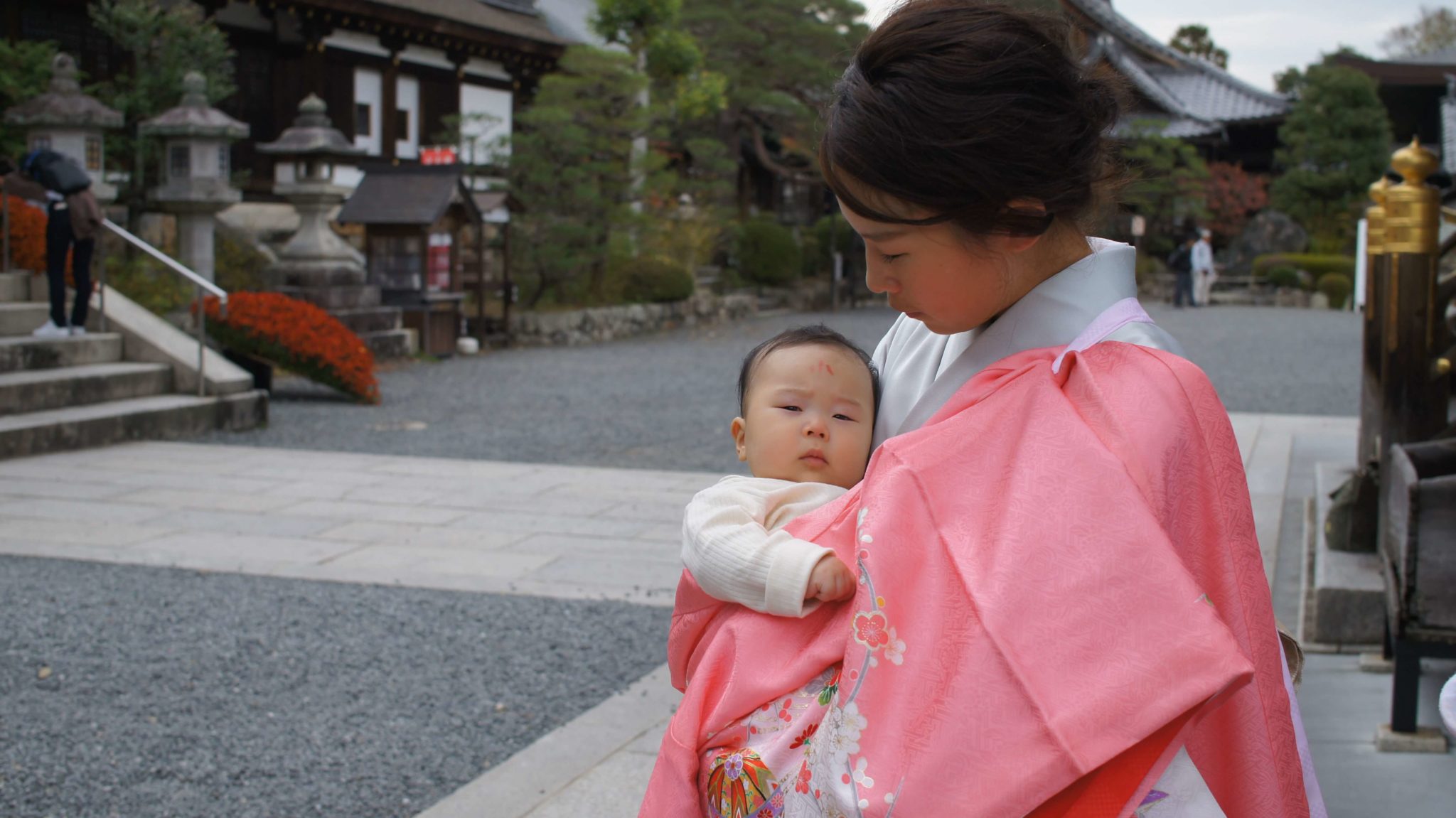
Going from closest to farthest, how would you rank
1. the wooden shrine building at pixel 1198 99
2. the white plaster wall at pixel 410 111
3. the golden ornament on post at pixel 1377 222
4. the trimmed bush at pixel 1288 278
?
the golden ornament on post at pixel 1377 222
the white plaster wall at pixel 410 111
the trimmed bush at pixel 1288 278
the wooden shrine building at pixel 1198 99

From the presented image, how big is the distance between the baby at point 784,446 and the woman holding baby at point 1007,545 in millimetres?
32

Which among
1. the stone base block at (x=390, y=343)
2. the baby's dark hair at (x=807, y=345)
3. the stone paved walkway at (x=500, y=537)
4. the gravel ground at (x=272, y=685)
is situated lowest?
the gravel ground at (x=272, y=685)

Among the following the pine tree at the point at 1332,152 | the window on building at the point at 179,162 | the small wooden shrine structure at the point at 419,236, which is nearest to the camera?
the window on building at the point at 179,162

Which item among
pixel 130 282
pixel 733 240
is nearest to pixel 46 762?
pixel 130 282

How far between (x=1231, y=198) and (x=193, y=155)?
23.9 metres

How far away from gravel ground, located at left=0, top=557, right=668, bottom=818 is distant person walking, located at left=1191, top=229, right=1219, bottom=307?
22.7 metres

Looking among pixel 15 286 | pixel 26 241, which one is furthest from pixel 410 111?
pixel 15 286

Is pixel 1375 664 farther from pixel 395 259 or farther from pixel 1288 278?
pixel 1288 278

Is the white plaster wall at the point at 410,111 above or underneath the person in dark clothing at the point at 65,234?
above

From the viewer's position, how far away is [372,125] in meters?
16.7

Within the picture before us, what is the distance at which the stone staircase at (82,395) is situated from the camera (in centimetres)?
771

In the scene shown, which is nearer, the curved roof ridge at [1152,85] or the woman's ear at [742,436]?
the woman's ear at [742,436]

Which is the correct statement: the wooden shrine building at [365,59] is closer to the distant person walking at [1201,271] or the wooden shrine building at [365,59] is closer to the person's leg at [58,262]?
the person's leg at [58,262]

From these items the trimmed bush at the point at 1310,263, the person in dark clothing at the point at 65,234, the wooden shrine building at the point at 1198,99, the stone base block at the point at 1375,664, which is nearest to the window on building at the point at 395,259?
the person in dark clothing at the point at 65,234
